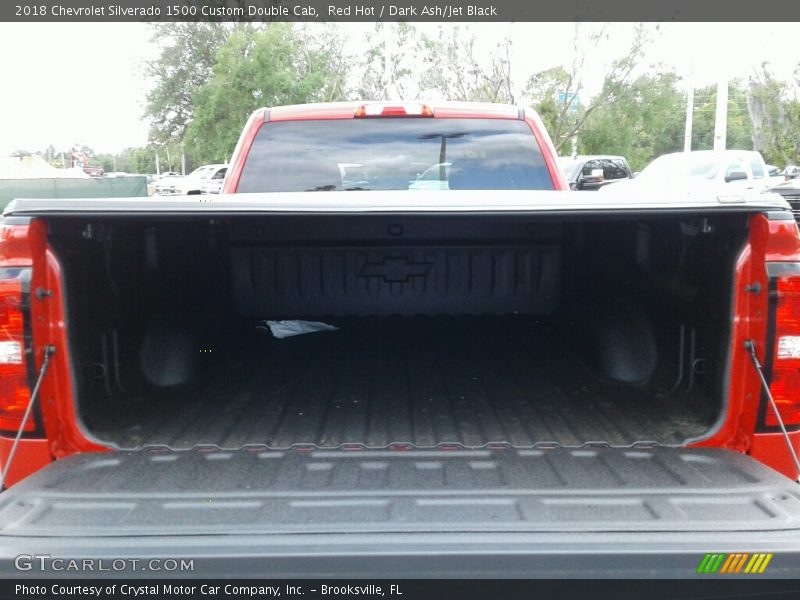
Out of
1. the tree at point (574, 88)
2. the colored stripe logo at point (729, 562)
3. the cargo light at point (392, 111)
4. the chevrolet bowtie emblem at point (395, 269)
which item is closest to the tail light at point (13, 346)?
the colored stripe logo at point (729, 562)

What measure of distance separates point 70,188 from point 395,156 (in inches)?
1088

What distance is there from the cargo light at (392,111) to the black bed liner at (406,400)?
4.01 ft

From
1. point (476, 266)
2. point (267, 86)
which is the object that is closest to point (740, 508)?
point (476, 266)

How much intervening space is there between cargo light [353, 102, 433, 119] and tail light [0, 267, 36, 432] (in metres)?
2.48

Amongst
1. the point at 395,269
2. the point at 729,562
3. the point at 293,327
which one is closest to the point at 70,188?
the point at 293,327

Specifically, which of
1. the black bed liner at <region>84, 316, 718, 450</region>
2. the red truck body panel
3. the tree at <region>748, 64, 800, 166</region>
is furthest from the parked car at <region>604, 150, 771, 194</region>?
the red truck body panel

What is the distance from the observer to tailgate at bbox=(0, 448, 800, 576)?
5.76 ft

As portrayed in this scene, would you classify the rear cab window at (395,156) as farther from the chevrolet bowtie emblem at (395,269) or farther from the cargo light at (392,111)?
the chevrolet bowtie emblem at (395,269)

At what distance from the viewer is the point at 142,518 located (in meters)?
1.93

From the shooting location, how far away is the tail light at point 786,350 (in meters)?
2.12

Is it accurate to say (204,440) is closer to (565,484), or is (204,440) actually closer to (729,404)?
(565,484)

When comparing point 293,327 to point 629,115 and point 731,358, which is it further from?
point 629,115

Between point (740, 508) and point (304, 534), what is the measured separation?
114 centimetres

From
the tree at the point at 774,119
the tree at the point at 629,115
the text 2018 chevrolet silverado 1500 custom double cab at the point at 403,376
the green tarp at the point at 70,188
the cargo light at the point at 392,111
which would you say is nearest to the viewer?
the text 2018 chevrolet silverado 1500 custom double cab at the point at 403,376
